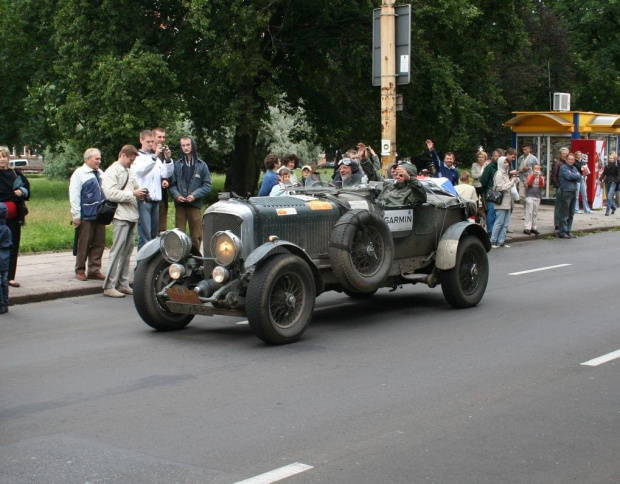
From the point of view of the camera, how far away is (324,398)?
272 inches

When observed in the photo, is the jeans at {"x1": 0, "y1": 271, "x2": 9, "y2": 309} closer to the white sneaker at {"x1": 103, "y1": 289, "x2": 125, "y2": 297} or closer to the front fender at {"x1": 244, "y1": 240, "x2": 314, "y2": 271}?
the white sneaker at {"x1": 103, "y1": 289, "x2": 125, "y2": 297}

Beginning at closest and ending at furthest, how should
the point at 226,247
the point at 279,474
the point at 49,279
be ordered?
the point at 279,474 → the point at 226,247 → the point at 49,279

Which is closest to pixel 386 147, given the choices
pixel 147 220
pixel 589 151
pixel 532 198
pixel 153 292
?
pixel 532 198

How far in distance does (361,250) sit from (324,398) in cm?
320

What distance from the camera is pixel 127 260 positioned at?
1250 cm

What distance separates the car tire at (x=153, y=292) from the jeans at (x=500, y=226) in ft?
35.9

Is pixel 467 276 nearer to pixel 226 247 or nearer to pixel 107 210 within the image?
pixel 226 247

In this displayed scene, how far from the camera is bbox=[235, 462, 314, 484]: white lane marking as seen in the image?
202 inches

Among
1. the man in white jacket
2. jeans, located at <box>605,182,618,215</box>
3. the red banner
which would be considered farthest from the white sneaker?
the red banner

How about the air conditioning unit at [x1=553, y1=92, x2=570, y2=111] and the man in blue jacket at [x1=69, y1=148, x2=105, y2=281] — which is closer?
the man in blue jacket at [x1=69, y1=148, x2=105, y2=281]

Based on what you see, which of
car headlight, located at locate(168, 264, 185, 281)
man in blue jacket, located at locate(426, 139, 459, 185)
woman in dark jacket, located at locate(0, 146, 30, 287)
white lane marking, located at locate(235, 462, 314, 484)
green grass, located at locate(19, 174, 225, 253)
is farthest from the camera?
man in blue jacket, located at locate(426, 139, 459, 185)

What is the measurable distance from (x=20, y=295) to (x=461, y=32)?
17.4m

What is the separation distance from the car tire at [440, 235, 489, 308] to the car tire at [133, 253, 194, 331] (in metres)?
3.29

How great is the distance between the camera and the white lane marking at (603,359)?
814 cm
